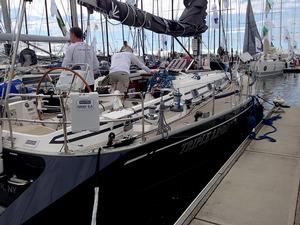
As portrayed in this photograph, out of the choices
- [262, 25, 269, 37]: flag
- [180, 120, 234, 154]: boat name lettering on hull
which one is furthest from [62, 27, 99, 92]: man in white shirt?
[262, 25, 269, 37]: flag

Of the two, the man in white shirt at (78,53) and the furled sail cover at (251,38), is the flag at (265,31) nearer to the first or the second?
the furled sail cover at (251,38)

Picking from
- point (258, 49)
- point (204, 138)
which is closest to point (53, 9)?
point (258, 49)

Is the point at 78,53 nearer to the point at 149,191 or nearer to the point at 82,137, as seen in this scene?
the point at 82,137

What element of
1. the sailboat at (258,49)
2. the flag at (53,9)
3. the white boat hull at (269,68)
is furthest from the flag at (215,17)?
the white boat hull at (269,68)

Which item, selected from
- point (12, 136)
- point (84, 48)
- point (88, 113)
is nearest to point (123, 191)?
point (88, 113)

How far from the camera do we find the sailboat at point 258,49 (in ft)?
46.5

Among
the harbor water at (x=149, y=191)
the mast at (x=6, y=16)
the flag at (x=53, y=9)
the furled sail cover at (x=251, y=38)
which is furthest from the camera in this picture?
the furled sail cover at (x=251, y=38)

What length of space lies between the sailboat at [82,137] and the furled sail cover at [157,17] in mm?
22

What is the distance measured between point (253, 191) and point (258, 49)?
38.2 ft

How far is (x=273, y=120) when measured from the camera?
8.63 m

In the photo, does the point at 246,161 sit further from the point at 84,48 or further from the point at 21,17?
the point at 21,17

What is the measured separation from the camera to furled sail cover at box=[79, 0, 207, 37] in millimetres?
5280

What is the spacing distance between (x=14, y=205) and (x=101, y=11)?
3.21 meters

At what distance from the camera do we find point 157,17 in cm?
670
